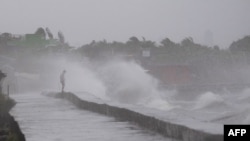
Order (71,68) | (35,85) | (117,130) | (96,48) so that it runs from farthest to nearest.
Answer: (96,48) < (71,68) < (35,85) < (117,130)

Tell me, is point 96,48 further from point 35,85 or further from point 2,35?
point 35,85

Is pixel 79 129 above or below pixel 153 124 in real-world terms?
below

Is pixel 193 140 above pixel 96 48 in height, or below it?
below

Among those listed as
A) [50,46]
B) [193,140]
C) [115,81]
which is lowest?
[193,140]

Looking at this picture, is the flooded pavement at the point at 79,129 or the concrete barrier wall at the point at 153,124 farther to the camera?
the flooded pavement at the point at 79,129

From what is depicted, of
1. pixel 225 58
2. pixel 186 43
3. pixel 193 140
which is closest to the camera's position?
pixel 193 140

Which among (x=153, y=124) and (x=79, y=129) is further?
(x=79, y=129)

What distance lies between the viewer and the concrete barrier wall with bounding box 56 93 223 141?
21.4 feet

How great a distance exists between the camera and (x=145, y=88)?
276 ft

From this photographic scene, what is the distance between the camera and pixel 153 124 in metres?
8.59

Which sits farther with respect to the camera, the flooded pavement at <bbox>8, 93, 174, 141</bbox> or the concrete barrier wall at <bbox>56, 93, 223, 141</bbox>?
the flooded pavement at <bbox>8, 93, 174, 141</bbox>

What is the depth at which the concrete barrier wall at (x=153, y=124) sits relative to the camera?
652cm

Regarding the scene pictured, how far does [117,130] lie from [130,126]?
48 cm

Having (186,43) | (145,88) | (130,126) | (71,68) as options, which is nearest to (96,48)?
(186,43)
